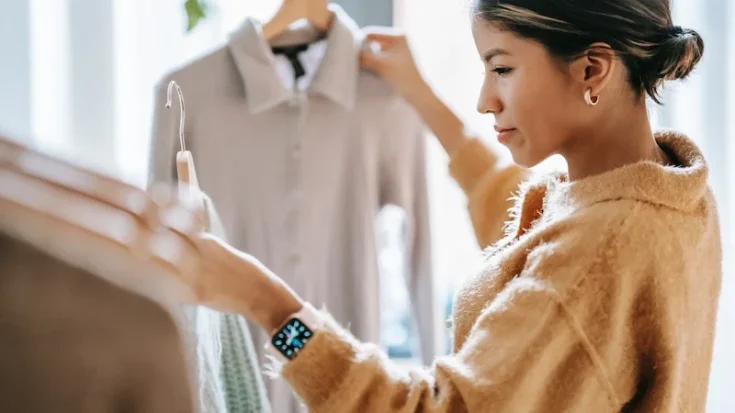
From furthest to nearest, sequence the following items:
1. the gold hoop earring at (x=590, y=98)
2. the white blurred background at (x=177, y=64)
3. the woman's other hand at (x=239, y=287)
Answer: the white blurred background at (x=177, y=64)
the gold hoop earring at (x=590, y=98)
the woman's other hand at (x=239, y=287)

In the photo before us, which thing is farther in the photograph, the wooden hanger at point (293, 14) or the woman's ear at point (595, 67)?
the wooden hanger at point (293, 14)

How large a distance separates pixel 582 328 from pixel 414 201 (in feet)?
1.69

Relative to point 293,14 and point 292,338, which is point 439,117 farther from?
point 292,338

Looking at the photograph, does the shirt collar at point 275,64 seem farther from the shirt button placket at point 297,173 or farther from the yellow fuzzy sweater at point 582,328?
the yellow fuzzy sweater at point 582,328

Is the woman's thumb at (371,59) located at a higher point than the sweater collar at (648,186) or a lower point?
higher

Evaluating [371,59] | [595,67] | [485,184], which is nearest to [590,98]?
[595,67]

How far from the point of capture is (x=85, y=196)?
1.37 feet

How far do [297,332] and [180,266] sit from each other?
22 centimetres

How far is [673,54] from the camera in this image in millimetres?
723

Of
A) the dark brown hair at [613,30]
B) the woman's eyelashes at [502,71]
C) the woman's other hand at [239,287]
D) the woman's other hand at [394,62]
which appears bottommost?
the woman's other hand at [239,287]

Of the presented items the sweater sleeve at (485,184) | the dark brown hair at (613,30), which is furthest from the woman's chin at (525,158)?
the sweater sleeve at (485,184)

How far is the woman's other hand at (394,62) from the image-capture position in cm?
108

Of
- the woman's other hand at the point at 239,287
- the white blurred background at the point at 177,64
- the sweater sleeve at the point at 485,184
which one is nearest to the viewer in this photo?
the woman's other hand at the point at 239,287

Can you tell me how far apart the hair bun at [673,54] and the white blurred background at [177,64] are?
0.39 m
